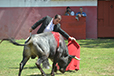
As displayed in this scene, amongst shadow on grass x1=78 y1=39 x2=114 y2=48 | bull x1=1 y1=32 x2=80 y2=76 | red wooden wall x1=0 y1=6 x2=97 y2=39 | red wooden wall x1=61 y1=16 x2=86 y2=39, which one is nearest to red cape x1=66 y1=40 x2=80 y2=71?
bull x1=1 y1=32 x2=80 y2=76

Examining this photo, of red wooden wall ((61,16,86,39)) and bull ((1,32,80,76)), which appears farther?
red wooden wall ((61,16,86,39))

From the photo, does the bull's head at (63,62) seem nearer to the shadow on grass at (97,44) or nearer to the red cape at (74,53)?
the red cape at (74,53)

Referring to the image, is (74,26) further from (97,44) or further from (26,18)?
(26,18)

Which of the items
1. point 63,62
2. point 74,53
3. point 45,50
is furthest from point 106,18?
point 45,50

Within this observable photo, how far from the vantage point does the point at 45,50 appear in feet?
16.0

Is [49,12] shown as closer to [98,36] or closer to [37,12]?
[37,12]

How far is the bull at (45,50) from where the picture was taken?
4.77 meters

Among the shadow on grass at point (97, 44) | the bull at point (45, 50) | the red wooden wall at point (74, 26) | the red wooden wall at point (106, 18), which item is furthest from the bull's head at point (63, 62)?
the red wooden wall at point (106, 18)

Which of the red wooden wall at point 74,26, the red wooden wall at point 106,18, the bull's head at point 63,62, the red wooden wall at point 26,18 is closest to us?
the bull's head at point 63,62

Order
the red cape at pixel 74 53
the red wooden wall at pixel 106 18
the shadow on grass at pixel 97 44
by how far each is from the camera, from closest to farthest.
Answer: the red cape at pixel 74 53 < the shadow on grass at pixel 97 44 < the red wooden wall at pixel 106 18

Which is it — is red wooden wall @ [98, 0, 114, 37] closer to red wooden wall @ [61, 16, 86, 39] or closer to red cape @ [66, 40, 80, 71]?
red wooden wall @ [61, 16, 86, 39]

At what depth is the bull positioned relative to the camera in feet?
15.6

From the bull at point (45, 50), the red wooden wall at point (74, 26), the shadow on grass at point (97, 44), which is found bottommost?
the shadow on grass at point (97, 44)

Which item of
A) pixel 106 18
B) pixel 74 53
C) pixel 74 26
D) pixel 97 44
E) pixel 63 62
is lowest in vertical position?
pixel 97 44
